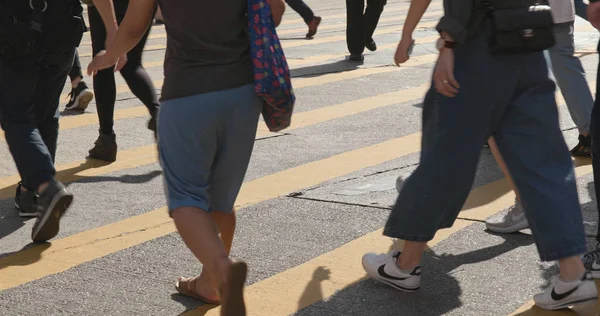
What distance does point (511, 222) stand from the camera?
17.5 feet

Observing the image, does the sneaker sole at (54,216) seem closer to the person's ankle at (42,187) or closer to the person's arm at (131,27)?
the person's ankle at (42,187)

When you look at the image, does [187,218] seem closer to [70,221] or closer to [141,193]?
[70,221]

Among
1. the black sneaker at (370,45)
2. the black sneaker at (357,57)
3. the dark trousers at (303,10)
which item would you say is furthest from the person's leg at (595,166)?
the dark trousers at (303,10)

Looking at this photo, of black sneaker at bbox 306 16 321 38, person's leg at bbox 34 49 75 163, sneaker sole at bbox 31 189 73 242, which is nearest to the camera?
sneaker sole at bbox 31 189 73 242

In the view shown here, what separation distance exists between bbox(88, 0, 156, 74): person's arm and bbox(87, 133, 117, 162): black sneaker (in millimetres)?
3313

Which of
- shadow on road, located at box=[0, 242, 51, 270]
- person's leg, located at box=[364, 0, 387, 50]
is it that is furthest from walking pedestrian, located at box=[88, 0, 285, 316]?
person's leg, located at box=[364, 0, 387, 50]

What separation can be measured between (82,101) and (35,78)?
3.73 meters

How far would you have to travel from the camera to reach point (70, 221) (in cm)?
588

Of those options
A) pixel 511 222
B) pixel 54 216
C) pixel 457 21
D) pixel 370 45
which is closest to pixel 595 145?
pixel 511 222

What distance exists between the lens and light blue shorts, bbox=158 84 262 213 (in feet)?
12.9

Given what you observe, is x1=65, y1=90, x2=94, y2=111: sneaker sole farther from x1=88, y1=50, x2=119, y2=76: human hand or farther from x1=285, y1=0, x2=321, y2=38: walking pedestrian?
x1=285, y1=0, x2=321, y2=38: walking pedestrian

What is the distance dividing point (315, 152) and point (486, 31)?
3561mm

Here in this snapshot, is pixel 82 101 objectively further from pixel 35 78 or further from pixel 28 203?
pixel 35 78

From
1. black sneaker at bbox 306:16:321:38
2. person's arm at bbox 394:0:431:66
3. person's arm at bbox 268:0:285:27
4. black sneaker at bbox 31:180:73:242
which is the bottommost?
black sneaker at bbox 306:16:321:38
